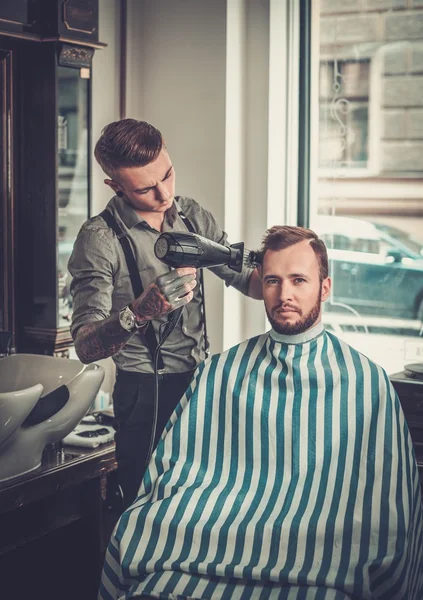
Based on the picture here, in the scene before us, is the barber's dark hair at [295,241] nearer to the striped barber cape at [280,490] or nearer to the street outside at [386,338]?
the striped barber cape at [280,490]

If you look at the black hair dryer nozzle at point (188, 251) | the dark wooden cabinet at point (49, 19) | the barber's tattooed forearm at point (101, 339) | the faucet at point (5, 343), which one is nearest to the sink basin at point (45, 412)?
the faucet at point (5, 343)

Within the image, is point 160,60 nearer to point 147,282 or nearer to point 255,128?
point 255,128

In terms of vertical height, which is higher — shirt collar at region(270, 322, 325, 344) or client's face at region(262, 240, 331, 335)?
client's face at region(262, 240, 331, 335)

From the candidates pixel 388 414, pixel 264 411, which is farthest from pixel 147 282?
pixel 388 414

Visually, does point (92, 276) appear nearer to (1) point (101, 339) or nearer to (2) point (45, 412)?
(1) point (101, 339)

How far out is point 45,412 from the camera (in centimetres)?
237

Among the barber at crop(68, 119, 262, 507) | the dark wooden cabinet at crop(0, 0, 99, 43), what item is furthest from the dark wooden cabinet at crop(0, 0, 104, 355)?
the barber at crop(68, 119, 262, 507)

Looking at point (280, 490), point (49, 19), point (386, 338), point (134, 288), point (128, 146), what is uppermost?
point (49, 19)

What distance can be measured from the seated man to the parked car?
44.4 inches

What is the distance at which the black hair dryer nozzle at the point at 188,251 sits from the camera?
1859 mm

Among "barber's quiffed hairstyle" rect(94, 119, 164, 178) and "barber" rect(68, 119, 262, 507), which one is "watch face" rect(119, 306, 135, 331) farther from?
"barber's quiffed hairstyle" rect(94, 119, 164, 178)

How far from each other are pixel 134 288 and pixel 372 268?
1300 millimetres

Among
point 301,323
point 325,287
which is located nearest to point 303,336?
point 301,323

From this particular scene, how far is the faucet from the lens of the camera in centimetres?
270
